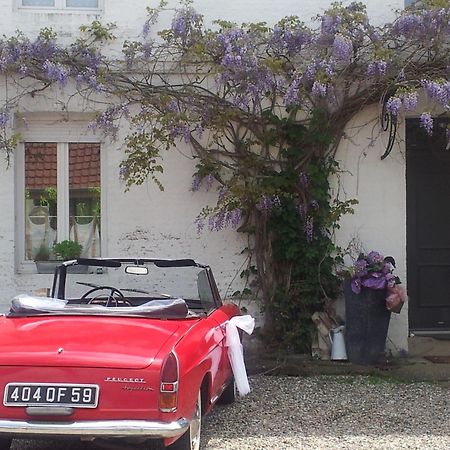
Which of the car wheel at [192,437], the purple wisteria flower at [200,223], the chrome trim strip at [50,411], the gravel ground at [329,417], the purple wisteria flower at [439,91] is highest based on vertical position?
the purple wisteria flower at [439,91]

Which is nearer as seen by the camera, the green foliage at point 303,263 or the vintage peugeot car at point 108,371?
the vintage peugeot car at point 108,371

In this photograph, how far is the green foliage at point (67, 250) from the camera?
9.13 meters

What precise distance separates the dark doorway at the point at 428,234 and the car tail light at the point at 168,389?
5.82m

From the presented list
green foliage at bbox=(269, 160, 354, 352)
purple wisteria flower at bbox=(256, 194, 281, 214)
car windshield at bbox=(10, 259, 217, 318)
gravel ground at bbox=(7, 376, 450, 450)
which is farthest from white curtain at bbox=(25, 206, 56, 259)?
gravel ground at bbox=(7, 376, 450, 450)

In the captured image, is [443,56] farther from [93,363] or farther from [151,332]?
[93,363]

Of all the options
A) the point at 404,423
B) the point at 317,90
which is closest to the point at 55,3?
the point at 317,90

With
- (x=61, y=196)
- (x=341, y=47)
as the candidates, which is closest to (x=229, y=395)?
(x=61, y=196)

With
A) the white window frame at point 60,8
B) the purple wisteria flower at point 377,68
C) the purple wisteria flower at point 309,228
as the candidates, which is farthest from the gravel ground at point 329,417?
the white window frame at point 60,8

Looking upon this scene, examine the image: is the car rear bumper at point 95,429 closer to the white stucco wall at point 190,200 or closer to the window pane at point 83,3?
the white stucco wall at point 190,200

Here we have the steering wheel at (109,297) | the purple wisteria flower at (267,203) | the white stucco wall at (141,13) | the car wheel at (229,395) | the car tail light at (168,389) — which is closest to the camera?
the car tail light at (168,389)

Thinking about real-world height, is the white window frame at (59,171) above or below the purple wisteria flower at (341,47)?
below

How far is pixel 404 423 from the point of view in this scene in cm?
633

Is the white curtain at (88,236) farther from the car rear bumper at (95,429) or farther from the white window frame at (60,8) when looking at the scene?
the car rear bumper at (95,429)

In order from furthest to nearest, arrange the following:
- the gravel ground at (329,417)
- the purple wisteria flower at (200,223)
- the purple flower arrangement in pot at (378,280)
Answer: the purple wisteria flower at (200,223) < the purple flower arrangement in pot at (378,280) < the gravel ground at (329,417)
